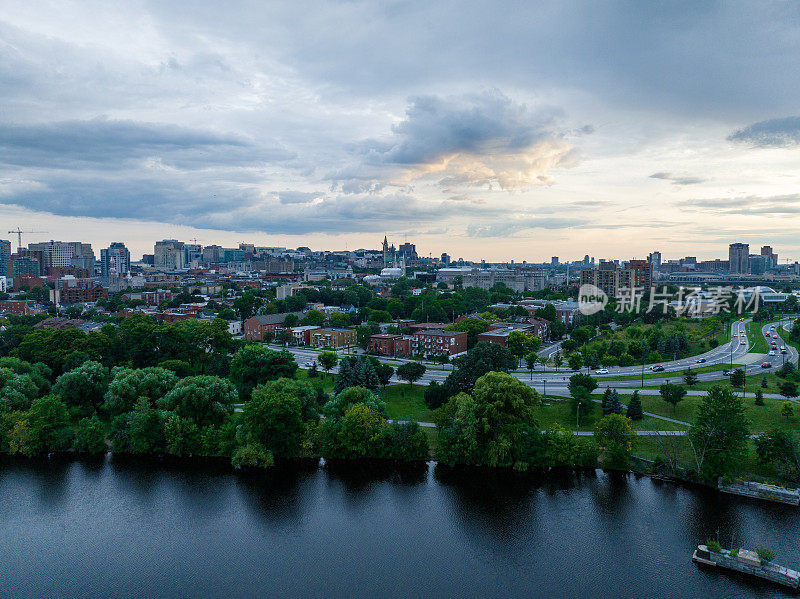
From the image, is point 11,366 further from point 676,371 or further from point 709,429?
point 676,371

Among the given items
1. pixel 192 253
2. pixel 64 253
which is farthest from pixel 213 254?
pixel 64 253

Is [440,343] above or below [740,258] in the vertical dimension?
below

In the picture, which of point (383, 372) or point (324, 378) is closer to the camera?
point (383, 372)

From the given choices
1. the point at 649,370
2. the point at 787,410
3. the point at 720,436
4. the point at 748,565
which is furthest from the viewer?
the point at 649,370

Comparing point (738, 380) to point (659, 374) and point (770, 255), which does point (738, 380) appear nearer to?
point (659, 374)

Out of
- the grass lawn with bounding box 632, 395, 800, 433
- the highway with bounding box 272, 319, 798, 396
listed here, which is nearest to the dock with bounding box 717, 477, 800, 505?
the grass lawn with bounding box 632, 395, 800, 433

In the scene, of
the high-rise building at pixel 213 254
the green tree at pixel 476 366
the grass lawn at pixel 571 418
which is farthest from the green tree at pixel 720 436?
the high-rise building at pixel 213 254

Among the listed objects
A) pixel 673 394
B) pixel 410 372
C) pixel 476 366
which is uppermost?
pixel 476 366
